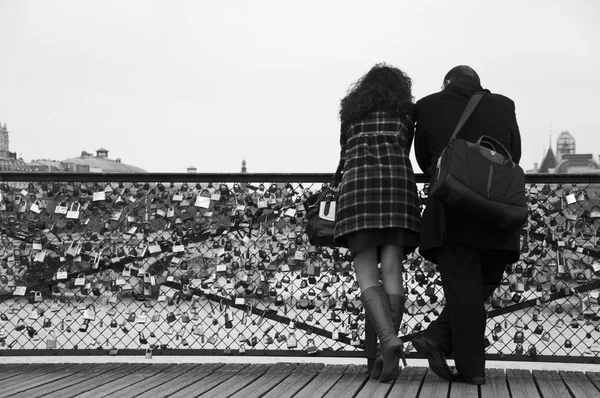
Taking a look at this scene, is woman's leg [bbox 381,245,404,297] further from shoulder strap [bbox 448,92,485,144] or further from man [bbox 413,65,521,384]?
shoulder strap [bbox 448,92,485,144]

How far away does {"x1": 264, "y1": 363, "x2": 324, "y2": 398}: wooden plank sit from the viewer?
3832mm

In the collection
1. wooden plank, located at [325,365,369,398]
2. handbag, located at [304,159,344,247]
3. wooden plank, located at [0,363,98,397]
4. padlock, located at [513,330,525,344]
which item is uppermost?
handbag, located at [304,159,344,247]

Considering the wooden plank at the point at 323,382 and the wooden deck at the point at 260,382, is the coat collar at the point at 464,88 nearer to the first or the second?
the wooden deck at the point at 260,382

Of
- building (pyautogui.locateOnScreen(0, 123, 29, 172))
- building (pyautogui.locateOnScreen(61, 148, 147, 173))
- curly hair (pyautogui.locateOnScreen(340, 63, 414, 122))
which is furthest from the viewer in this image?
building (pyautogui.locateOnScreen(61, 148, 147, 173))

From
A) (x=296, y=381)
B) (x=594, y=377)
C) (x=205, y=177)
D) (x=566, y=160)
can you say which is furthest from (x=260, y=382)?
(x=566, y=160)

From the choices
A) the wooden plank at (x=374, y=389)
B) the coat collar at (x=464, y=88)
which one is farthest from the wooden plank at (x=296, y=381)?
the coat collar at (x=464, y=88)

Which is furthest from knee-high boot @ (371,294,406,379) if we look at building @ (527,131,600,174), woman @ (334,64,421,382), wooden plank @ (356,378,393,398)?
building @ (527,131,600,174)

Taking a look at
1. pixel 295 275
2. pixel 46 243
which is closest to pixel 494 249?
pixel 295 275

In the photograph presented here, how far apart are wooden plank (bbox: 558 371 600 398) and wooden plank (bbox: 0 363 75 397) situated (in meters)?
2.79

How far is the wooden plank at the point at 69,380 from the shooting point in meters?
3.88

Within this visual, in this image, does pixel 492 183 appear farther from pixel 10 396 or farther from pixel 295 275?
pixel 10 396

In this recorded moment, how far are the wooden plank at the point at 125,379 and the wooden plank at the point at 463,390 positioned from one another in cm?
166

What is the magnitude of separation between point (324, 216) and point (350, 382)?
0.91m

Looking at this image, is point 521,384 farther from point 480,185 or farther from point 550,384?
point 480,185
